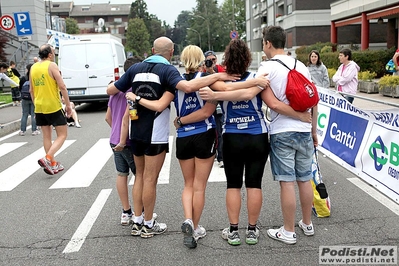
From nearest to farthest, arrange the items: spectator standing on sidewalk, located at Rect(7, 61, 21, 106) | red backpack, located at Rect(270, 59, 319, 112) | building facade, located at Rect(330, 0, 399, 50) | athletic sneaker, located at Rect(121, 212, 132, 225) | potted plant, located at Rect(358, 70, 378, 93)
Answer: red backpack, located at Rect(270, 59, 319, 112) → athletic sneaker, located at Rect(121, 212, 132, 225) → potted plant, located at Rect(358, 70, 378, 93) → spectator standing on sidewalk, located at Rect(7, 61, 21, 106) → building facade, located at Rect(330, 0, 399, 50)

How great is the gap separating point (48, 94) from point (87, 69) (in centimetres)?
853

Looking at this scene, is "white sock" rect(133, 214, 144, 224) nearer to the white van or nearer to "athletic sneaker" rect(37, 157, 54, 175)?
"athletic sneaker" rect(37, 157, 54, 175)

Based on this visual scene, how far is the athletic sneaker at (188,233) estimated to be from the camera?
159 inches

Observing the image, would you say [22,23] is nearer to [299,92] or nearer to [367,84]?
[367,84]

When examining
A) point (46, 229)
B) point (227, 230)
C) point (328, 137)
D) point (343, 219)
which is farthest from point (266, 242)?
point (328, 137)

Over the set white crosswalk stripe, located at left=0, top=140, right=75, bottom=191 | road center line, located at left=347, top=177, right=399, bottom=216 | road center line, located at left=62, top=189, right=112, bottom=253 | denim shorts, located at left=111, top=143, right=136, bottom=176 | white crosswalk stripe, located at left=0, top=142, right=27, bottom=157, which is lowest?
road center line, located at left=347, top=177, right=399, bottom=216

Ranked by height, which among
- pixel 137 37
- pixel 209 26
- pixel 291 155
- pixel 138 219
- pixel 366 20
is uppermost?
pixel 209 26

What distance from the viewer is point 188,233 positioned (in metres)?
4.06

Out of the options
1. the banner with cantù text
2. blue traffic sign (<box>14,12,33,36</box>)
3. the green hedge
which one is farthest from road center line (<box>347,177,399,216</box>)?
the green hedge

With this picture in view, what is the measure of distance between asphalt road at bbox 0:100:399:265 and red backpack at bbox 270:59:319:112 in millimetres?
1362

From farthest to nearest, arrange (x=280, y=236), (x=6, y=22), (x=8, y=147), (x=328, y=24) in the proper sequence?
(x=328, y=24) → (x=6, y=22) → (x=8, y=147) → (x=280, y=236)

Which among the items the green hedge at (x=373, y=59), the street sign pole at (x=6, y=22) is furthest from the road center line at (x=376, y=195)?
the green hedge at (x=373, y=59)

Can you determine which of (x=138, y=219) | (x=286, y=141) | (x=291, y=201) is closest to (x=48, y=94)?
(x=138, y=219)

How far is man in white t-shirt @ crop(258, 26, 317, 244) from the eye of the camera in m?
4.07
